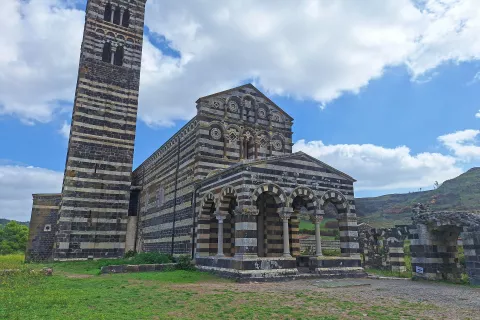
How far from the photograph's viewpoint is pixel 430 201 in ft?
288

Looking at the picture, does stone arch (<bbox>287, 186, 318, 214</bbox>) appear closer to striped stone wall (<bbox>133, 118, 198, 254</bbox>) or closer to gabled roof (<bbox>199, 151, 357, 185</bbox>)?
gabled roof (<bbox>199, 151, 357, 185</bbox>)

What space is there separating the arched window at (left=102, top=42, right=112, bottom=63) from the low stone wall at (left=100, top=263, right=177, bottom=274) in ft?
65.2

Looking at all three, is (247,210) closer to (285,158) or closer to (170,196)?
(285,158)

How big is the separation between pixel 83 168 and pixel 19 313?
68.2 feet

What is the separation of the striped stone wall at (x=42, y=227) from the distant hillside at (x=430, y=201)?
66586 mm

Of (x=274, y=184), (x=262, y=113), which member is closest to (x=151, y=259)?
(x=274, y=184)

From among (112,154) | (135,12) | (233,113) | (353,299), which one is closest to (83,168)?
(112,154)

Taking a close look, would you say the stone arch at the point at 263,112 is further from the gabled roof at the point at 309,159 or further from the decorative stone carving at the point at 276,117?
the gabled roof at the point at 309,159

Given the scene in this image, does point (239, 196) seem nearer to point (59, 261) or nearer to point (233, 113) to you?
point (233, 113)

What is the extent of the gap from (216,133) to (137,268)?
30.5 ft

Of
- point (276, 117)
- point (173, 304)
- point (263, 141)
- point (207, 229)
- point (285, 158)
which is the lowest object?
point (173, 304)

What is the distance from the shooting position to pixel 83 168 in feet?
86.5

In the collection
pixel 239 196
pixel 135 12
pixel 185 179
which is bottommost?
pixel 239 196

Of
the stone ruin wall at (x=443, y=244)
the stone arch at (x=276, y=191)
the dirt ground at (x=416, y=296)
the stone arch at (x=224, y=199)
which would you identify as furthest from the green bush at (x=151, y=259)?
the stone ruin wall at (x=443, y=244)
